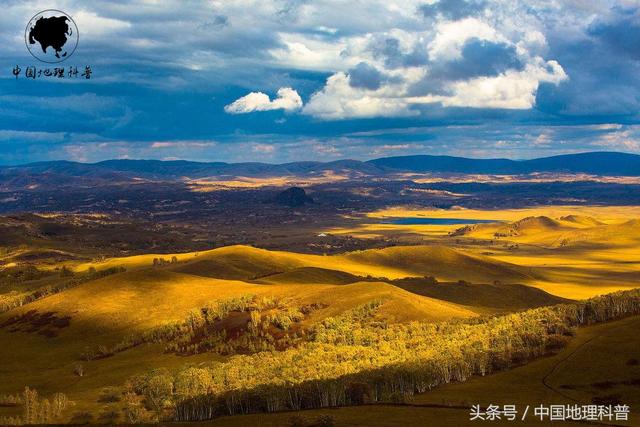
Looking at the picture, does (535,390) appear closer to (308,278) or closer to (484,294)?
(484,294)

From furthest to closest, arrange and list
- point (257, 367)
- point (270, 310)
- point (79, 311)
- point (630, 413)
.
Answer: point (79, 311) < point (270, 310) < point (257, 367) < point (630, 413)

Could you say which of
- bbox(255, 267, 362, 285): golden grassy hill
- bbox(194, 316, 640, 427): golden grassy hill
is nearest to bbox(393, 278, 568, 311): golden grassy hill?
bbox(255, 267, 362, 285): golden grassy hill

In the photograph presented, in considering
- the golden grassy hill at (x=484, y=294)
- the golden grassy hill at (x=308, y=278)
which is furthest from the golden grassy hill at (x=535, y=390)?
the golden grassy hill at (x=308, y=278)

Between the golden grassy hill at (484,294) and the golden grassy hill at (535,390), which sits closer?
the golden grassy hill at (535,390)

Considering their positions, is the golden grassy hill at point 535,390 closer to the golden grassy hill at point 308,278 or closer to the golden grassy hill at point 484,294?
the golden grassy hill at point 484,294

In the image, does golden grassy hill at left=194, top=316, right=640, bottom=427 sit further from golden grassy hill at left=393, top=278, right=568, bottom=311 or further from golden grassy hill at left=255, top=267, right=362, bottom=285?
golden grassy hill at left=255, top=267, right=362, bottom=285

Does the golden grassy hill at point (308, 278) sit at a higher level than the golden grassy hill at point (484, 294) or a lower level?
higher

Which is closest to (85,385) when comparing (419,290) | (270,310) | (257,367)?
(257,367)

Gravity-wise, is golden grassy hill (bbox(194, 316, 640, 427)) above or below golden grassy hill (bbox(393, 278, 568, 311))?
above

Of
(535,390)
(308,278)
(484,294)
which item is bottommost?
(484,294)

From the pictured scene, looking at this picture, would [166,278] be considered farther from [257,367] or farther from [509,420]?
[509,420]

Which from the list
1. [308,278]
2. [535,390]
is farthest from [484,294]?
[535,390]
